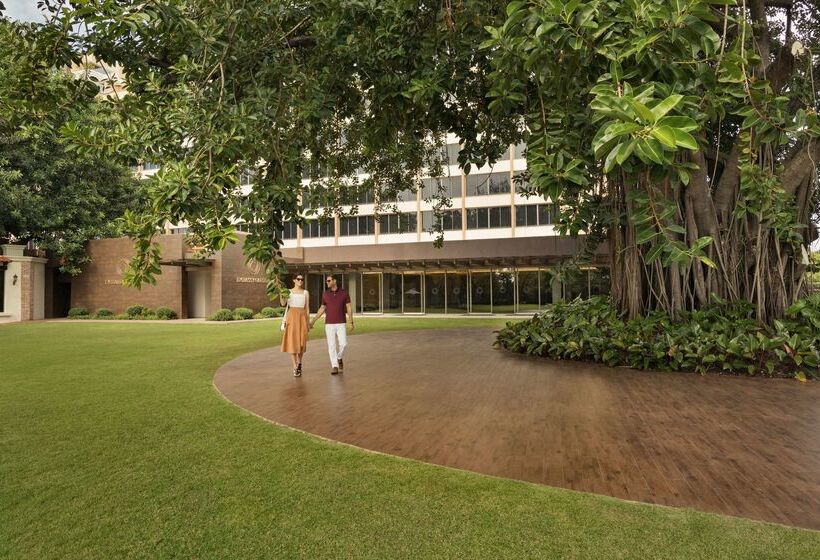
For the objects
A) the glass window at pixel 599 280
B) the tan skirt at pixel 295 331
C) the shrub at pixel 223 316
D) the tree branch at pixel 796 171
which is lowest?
the shrub at pixel 223 316

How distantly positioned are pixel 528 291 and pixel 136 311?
22.1 metres

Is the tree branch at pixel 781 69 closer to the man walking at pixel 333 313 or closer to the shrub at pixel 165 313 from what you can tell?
the man walking at pixel 333 313

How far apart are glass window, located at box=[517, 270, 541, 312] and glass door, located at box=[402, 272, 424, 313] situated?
19.8 feet

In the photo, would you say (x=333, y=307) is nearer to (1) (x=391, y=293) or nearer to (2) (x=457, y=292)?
(2) (x=457, y=292)

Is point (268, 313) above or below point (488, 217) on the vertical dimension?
below

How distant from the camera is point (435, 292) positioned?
2947 cm

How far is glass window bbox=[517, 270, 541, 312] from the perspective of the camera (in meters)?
27.0

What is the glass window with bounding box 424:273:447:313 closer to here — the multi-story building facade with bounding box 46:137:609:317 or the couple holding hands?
the multi-story building facade with bounding box 46:137:609:317

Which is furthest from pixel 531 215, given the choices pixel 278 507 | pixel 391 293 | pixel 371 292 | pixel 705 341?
pixel 278 507

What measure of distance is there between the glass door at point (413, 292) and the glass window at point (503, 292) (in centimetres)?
461

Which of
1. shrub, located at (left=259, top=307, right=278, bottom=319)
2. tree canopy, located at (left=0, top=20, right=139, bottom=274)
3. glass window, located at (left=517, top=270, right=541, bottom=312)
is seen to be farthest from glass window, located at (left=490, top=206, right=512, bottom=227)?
tree canopy, located at (left=0, top=20, right=139, bottom=274)

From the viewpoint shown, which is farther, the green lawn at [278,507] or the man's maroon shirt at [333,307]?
the man's maroon shirt at [333,307]

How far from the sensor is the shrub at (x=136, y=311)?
2638cm

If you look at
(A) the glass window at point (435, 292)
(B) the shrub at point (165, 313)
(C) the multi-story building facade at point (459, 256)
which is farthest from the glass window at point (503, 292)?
(B) the shrub at point (165, 313)
